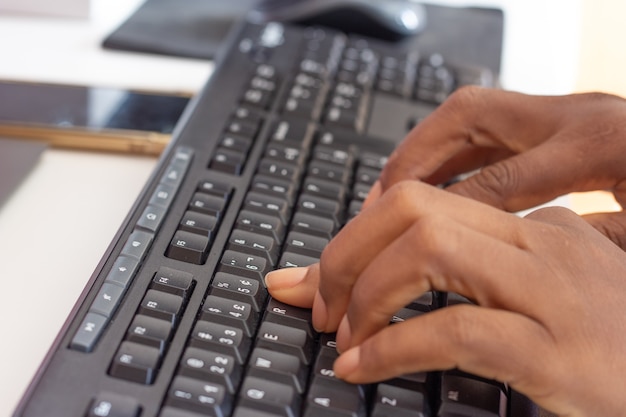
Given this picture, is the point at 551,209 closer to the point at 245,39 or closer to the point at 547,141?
the point at 547,141

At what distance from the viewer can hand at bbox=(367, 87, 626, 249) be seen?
577mm

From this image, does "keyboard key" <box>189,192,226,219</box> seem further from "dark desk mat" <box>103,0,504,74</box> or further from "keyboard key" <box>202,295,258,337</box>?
"dark desk mat" <box>103,0,504,74</box>

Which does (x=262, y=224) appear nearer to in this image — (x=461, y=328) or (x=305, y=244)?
(x=305, y=244)

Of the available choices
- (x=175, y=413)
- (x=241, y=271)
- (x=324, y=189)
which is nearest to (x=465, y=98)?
(x=324, y=189)

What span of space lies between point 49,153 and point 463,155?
35 cm

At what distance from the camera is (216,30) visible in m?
0.93

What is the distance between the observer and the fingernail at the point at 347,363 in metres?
0.43

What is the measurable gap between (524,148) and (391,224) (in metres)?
0.21

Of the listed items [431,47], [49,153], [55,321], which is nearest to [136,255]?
[55,321]

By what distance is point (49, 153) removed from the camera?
0.69 meters

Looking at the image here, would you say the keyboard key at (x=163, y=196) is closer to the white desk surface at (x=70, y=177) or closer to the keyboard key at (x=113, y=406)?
the white desk surface at (x=70, y=177)

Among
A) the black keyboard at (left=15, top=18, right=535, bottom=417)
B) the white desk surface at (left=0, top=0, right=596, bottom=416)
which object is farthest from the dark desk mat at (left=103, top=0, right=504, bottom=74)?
the black keyboard at (left=15, top=18, right=535, bottom=417)

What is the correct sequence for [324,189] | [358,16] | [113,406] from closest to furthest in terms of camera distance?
[113,406] < [324,189] < [358,16]

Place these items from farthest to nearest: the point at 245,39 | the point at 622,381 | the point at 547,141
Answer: the point at 245,39 < the point at 547,141 < the point at 622,381
